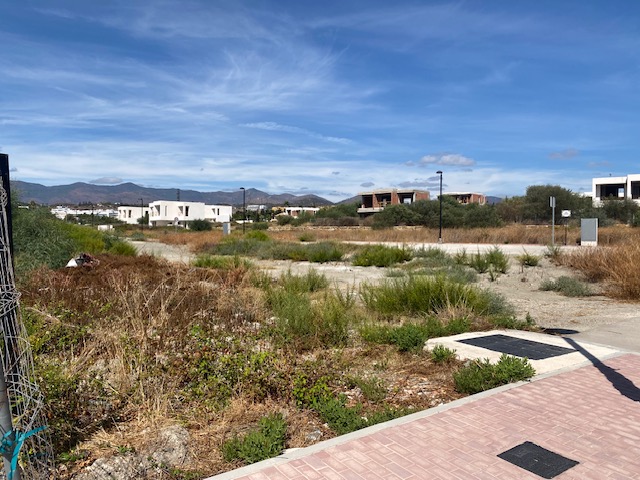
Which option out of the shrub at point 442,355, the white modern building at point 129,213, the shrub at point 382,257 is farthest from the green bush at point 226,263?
the white modern building at point 129,213

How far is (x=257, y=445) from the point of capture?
3803mm

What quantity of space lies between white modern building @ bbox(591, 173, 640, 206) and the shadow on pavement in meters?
79.9

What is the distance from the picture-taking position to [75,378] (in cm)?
426

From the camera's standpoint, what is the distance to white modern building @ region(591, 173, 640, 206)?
78.5 meters

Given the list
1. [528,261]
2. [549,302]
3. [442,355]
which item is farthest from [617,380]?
[528,261]

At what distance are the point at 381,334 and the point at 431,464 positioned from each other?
3.65 meters

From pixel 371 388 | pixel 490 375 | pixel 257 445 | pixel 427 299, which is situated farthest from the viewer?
pixel 427 299

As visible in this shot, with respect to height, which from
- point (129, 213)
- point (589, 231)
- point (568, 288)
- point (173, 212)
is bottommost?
point (568, 288)

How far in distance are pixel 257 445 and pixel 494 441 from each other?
1.86m

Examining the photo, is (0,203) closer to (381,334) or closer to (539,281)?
(381,334)

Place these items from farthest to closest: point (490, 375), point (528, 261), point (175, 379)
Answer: point (528, 261)
point (490, 375)
point (175, 379)

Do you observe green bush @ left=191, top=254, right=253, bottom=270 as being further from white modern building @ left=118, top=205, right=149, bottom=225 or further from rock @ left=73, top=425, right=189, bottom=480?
white modern building @ left=118, top=205, right=149, bottom=225

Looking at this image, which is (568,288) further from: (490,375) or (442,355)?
(490,375)

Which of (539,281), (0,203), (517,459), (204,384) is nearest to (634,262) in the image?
(539,281)
